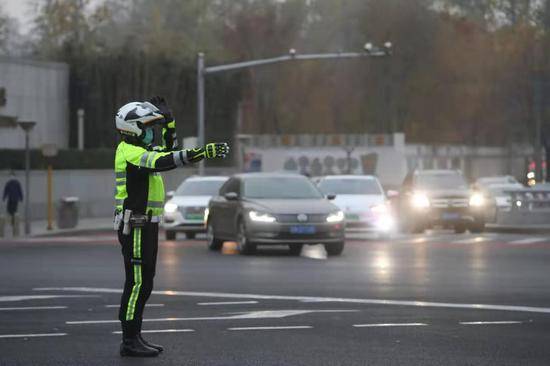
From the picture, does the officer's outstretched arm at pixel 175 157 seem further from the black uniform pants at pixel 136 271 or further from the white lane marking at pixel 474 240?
the white lane marking at pixel 474 240

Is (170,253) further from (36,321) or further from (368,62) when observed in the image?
(368,62)

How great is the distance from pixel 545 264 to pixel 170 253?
711 cm

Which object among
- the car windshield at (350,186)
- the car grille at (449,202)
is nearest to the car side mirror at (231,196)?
the car windshield at (350,186)

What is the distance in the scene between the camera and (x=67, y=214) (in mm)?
40531

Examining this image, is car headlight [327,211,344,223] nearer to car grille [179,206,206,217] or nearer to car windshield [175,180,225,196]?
car grille [179,206,206,217]

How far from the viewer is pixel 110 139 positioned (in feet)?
192

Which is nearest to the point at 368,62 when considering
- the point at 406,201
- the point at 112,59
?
the point at 112,59

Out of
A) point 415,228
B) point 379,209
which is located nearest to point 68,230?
point 415,228

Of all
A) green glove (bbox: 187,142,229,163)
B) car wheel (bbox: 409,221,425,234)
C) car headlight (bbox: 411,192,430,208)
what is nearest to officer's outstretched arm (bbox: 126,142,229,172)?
green glove (bbox: 187,142,229,163)

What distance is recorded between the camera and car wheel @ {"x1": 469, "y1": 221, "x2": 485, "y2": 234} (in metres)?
36.9

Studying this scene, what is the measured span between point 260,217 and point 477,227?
12.2 meters

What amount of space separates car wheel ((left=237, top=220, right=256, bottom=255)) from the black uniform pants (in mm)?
14991

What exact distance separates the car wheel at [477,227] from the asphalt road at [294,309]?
391 inches

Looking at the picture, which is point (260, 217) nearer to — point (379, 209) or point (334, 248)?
point (334, 248)
